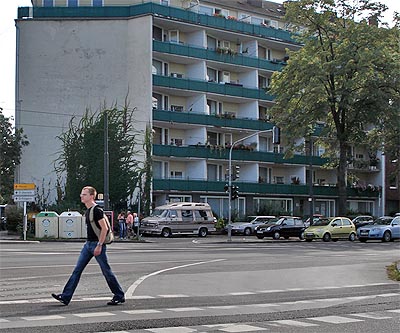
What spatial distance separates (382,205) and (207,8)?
28640mm

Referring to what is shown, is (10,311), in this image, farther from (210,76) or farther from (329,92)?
(210,76)

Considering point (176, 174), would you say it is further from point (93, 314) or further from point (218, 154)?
point (93, 314)

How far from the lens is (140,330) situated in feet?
28.2

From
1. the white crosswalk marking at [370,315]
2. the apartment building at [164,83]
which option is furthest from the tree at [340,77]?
the white crosswalk marking at [370,315]

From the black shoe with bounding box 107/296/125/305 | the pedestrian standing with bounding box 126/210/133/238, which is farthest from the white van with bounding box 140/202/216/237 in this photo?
the black shoe with bounding box 107/296/125/305

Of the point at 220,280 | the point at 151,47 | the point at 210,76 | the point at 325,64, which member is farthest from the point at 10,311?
the point at 210,76

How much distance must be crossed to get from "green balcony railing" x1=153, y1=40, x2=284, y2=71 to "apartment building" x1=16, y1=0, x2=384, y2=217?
0.30 ft

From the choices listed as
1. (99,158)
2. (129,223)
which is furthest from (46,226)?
(99,158)

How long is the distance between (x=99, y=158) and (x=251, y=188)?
53.0 feet

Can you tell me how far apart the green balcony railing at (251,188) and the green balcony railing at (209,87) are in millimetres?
7837

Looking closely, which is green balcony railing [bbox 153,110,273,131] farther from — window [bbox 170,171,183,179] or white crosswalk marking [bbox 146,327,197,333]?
white crosswalk marking [bbox 146,327,197,333]

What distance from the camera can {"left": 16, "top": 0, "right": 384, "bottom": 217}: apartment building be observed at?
5547 centimetres

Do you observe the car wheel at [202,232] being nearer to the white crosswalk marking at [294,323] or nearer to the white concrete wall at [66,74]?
the white concrete wall at [66,74]

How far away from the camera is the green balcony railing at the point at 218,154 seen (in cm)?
5530
